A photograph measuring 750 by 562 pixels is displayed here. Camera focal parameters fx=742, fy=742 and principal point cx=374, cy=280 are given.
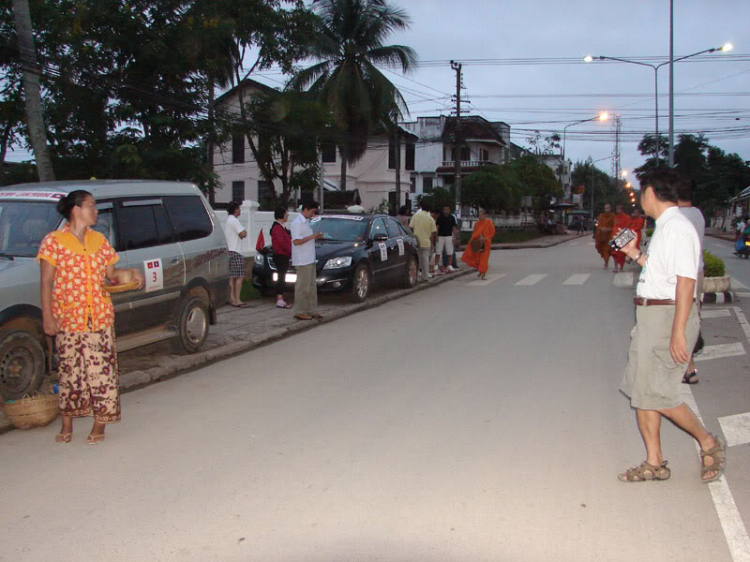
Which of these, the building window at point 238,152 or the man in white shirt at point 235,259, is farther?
the building window at point 238,152

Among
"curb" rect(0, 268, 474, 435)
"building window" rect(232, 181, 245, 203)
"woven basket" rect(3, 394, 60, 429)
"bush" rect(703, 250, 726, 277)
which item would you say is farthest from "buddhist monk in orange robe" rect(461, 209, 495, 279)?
"building window" rect(232, 181, 245, 203)

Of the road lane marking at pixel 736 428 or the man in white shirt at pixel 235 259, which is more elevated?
the man in white shirt at pixel 235 259

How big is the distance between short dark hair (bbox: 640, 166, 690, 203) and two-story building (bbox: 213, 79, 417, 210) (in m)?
38.3

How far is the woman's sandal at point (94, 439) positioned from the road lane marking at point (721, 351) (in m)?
6.60

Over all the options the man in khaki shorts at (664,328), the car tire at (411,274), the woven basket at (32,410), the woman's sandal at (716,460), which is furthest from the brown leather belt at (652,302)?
the car tire at (411,274)

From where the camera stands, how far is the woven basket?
18.8 feet

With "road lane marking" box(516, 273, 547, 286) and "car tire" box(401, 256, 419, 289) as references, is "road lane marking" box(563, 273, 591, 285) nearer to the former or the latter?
"road lane marking" box(516, 273, 547, 286)

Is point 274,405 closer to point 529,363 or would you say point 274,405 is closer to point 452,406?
point 452,406

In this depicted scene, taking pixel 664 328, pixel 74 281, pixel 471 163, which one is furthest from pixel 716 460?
pixel 471 163

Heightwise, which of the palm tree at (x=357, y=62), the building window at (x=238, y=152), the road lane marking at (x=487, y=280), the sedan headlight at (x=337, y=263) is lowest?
the road lane marking at (x=487, y=280)

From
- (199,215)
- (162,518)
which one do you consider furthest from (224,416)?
(199,215)

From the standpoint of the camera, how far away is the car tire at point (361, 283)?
13.5 meters

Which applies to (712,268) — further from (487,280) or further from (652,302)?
(652,302)

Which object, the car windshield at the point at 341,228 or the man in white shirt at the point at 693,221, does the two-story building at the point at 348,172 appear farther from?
the man in white shirt at the point at 693,221
